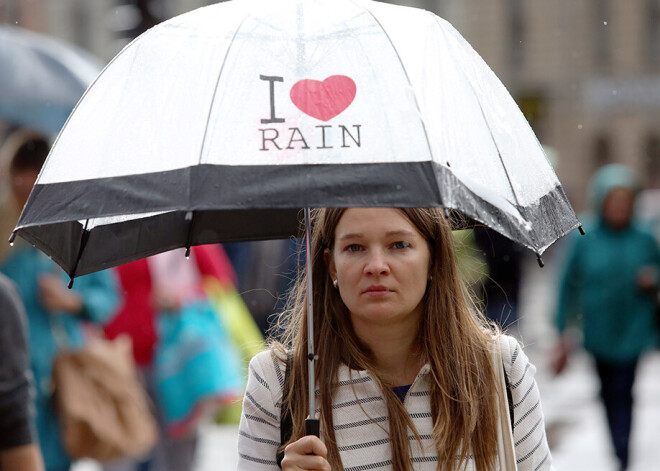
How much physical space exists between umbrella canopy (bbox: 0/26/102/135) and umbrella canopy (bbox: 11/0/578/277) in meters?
4.05

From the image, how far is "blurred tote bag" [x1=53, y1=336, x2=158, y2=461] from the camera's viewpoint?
572cm

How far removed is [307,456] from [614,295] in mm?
6147

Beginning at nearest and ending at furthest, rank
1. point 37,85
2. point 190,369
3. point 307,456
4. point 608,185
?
point 307,456 < point 37,85 < point 190,369 < point 608,185

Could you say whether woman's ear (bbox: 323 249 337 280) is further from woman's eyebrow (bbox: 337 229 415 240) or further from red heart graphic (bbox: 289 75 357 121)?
red heart graphic (bbox: 289 75 357 121)

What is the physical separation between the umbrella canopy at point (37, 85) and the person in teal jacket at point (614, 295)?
364 centimetres

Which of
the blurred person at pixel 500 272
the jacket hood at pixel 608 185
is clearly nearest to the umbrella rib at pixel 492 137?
the jacket hood at pixel 608 185

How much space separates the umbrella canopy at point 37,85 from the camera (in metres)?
6.92

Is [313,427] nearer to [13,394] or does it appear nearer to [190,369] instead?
[13,394]

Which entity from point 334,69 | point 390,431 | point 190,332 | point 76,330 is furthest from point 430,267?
point 190,332

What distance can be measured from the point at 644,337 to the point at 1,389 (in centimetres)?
605

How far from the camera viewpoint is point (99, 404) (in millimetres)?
5895

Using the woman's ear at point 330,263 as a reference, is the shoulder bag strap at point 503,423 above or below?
below

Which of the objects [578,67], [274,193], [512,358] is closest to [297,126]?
[274,193]

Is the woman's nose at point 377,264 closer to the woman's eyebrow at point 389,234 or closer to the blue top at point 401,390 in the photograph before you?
the woman's eyebrow at point 389,234
